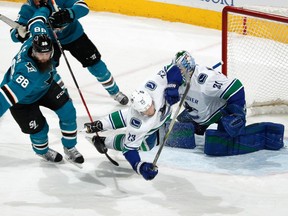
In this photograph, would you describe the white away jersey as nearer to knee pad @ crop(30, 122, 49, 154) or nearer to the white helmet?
the white helmet

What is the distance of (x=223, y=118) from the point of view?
399cm

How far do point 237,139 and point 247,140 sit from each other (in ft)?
0.20

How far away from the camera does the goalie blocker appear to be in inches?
160

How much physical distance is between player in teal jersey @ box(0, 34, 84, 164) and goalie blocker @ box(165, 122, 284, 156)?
2.05ft

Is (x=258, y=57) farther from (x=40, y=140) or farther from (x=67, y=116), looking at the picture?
(x=40, y=140)

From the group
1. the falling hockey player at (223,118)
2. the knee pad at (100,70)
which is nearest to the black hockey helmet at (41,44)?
the falling hockey player at (223,118)

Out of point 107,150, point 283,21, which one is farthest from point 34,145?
point 283,21

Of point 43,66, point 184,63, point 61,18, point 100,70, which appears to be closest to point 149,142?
point 184,63

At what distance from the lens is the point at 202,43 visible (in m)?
6.27

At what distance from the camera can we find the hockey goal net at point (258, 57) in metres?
4.76

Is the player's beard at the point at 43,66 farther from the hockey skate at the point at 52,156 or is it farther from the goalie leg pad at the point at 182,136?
the goalie leg pad at the point at 182,136

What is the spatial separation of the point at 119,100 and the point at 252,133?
3.94ft

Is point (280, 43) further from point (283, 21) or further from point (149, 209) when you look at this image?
point (149, 209)

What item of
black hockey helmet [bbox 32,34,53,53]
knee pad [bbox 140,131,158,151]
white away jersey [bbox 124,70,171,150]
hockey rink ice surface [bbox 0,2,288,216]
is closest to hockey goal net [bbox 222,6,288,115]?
hockey rink ice surface [bbox 0,2,288,216]
